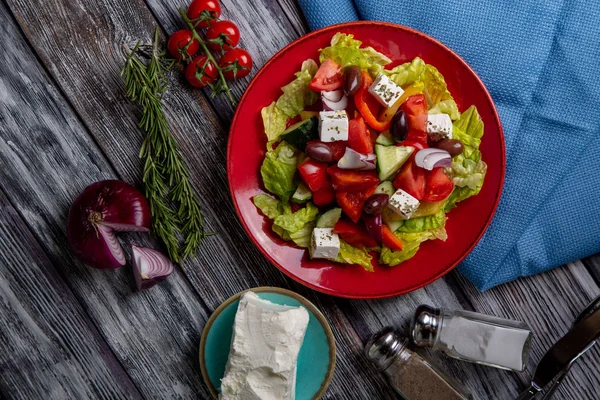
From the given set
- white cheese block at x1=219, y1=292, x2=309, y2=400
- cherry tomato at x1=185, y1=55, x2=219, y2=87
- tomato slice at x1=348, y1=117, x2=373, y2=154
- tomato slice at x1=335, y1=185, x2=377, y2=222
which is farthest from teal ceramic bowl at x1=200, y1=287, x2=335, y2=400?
cherry tomato at x1=185, y1=55, x2=219, y2=87

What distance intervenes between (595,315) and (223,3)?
1.91 metres

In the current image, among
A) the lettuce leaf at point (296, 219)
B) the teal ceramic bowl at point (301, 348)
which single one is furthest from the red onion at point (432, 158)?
the teal ceramic bowl at point (301, 348)

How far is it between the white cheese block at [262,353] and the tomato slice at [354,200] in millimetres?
424

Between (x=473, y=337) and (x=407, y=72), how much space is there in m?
1.11

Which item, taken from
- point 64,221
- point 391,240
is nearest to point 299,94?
point 391,240

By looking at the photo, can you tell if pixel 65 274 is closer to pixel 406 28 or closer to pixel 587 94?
pixel 406 28

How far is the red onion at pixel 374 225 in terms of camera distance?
193cm

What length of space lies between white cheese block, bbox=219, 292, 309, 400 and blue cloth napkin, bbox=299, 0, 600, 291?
86cm

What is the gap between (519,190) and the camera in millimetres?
2092

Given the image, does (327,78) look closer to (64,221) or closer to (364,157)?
(364,157)

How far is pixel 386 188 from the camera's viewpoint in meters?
1.96

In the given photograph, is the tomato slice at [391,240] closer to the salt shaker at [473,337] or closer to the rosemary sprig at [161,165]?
the salt shaker at [473,337]

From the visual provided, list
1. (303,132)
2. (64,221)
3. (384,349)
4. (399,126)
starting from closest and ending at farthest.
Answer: (399,126)
(303,132)
(384,349)
(64,221)

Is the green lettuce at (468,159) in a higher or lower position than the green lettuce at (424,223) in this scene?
higher
